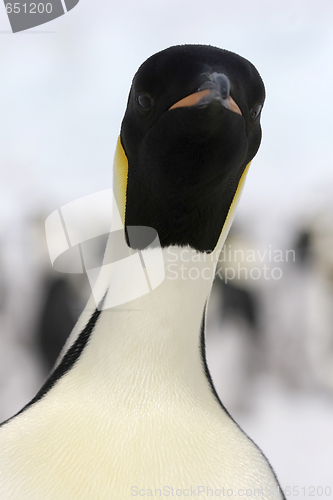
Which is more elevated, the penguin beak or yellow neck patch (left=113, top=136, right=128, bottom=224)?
the penguin beak

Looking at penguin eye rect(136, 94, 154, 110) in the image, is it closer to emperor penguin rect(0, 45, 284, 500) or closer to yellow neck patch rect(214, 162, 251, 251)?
emperor penguin rect(0, 45, 284, 500)

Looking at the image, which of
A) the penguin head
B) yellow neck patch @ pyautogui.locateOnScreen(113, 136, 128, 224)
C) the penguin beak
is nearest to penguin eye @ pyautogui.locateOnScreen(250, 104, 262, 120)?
the penguin head

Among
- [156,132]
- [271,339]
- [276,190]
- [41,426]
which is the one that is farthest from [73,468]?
[276,190]

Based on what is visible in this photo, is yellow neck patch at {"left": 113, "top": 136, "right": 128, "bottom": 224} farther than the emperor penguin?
Yes

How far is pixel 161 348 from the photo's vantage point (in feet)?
1.95

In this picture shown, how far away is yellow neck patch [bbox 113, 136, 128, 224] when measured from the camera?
0.69 metres

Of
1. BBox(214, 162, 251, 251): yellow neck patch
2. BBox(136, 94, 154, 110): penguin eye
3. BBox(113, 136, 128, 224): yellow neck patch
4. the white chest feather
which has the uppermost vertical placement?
BBox(136, 94, 154, 110): penguin eye

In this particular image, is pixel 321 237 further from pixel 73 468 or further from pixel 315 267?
pixel 73 468

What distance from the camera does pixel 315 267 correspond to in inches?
108

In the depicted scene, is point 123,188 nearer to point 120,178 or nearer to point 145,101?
point 120,178

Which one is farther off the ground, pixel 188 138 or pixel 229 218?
pixel 188 138

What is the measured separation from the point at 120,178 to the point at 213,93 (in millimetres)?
250

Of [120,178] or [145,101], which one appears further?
[120,178]

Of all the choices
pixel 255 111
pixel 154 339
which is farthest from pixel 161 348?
pixel 255 111
